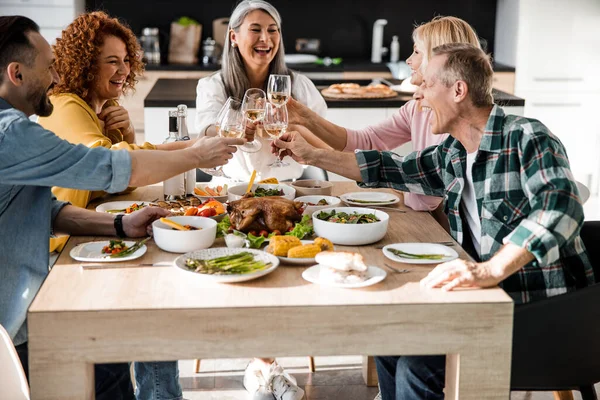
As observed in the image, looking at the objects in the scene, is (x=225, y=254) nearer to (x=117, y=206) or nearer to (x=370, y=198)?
(x=117, y=206)

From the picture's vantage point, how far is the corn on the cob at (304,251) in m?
1.88

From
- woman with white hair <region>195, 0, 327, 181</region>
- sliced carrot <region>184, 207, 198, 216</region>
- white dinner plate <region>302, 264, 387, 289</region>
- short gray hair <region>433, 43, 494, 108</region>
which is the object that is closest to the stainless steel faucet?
woman with white hair <region>195, 0, 327, 181</region>

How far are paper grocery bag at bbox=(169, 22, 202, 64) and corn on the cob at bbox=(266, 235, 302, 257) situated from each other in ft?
15.4

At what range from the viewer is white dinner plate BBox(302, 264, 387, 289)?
172 cm

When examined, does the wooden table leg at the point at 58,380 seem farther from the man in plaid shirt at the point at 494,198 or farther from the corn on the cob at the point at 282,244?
the man in plaid shirt at the point at 494,198

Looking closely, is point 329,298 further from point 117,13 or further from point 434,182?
point 117,13

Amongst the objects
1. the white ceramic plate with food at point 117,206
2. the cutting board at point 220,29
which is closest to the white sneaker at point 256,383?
the white ceramic plate with food at point 117,206

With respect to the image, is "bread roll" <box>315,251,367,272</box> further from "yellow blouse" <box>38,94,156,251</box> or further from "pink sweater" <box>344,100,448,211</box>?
"pink sweater" <box>344,100,448,211</box>

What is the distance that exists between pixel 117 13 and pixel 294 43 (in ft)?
5.13

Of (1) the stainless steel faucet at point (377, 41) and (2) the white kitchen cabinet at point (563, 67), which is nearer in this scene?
(2) the white kitchen cabinet at point (563, 67)

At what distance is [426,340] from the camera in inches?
65.6

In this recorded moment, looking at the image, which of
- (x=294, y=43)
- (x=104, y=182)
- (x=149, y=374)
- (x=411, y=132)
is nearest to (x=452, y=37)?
(x=411, y=132)

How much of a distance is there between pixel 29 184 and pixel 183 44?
4.69 meters

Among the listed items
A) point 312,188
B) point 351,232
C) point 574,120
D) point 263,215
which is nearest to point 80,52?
point 312,188
